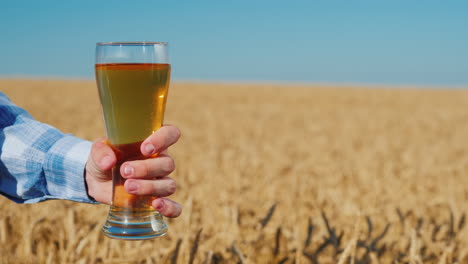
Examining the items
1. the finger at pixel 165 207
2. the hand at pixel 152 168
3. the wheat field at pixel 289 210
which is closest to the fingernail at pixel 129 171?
the hand at pixel 152 168

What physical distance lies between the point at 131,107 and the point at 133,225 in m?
0.32

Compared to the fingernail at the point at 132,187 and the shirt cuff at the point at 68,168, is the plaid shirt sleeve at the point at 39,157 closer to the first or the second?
the shirt cuff at the point at 68,168

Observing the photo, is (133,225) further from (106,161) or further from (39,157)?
(39,157)

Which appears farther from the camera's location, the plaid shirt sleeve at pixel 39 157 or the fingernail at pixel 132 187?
the plaid shirt sleeve at pixel 39 157

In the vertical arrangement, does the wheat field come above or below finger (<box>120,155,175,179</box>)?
below

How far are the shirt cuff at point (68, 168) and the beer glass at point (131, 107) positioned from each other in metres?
0.27

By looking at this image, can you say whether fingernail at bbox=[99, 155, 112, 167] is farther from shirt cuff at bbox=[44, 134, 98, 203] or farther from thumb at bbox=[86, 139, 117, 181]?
shirt cuff at bbox=[44, 134, 98, 203]

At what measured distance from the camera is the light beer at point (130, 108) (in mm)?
1347

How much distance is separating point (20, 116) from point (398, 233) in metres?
2.04

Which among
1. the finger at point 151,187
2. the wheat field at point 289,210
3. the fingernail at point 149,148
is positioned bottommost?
the wheat field at point 289,210

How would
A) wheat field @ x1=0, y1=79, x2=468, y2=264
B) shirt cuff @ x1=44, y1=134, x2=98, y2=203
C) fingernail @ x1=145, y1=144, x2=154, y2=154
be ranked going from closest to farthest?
fingernail @ x1=145, y1=144, x2=154, y2=154 < shirt cuff @ x1=44, y1=134, x2=98, y2=203 < wheat field @ x1=0, y1=79, x2=468, y2=264

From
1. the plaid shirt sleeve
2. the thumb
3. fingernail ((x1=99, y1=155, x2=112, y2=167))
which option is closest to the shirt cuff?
the plaid shirt sleeve

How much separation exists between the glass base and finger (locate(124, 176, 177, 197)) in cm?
9

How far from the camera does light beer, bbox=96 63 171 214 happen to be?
1347mm
